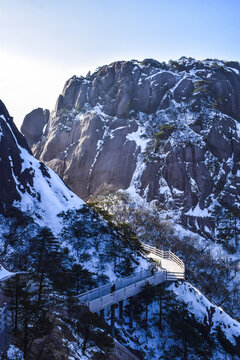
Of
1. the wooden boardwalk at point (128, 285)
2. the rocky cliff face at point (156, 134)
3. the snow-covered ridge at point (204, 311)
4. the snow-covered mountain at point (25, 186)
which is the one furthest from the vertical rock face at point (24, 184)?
the rocky cliff face at point (156, 134)

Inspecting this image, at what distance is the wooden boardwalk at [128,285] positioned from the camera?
18.7 meters

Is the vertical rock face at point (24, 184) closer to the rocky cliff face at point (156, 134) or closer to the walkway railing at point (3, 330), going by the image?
the walkway railing at point (3, 330)

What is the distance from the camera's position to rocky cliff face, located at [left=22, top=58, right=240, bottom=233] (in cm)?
6538

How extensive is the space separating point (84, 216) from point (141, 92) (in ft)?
238

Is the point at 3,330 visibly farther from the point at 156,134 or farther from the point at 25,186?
the point at 156,134

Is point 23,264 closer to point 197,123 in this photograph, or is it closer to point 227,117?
point 197,123

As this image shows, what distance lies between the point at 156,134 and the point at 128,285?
5894 centimetres

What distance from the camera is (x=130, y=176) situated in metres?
71.3

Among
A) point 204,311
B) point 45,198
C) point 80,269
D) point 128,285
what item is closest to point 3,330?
point 80,269

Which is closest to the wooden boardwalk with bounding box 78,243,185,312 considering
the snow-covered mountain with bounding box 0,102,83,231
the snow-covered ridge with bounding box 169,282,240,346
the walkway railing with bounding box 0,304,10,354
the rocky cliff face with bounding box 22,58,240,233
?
the snow-covered ridge with bounding box 169,282,240,346

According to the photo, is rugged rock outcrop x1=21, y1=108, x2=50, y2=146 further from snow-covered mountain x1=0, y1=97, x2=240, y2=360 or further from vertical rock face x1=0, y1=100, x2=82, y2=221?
snow-covered mountain x1=0, y1=97, x2=240, y2=360

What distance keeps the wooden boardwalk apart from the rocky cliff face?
2984 centimetres

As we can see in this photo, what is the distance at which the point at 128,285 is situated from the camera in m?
23.1

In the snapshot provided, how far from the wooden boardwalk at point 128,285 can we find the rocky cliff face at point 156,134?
29.8 metres
